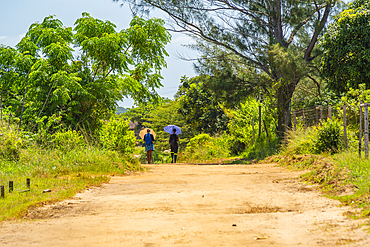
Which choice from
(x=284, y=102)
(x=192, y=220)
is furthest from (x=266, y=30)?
(x=192, y=220)

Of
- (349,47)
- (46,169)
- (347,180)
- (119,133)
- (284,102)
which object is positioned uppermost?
(349,47)

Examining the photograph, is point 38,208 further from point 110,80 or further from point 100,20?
point 100,20

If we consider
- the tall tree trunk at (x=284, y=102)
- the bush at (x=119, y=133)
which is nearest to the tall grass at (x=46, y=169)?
the bush at (x=119, y=133)

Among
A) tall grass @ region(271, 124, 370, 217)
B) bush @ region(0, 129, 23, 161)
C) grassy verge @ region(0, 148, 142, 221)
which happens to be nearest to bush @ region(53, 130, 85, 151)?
grassy verge @ region(0, 148, 142, 221)

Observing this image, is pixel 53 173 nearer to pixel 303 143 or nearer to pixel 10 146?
pixel 10 146

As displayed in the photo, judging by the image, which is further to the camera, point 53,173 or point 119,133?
point 119,133

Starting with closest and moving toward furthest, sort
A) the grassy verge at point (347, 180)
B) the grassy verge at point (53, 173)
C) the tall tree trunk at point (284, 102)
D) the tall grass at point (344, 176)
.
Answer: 1. the grassy verge at point (347, 180)
2. the tall grass at point (344, 176)
3. the grassy verge at point (53, 173)
4. the tall tree trunk at point (284, 102)

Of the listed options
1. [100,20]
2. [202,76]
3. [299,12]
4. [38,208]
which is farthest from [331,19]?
[38,208]

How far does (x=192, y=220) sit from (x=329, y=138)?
682cm

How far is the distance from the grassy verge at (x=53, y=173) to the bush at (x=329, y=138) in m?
5.24

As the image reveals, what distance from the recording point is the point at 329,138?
10.1 metres

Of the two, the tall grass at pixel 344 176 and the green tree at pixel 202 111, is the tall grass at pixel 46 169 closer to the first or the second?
the tall grass at pixel 344 176

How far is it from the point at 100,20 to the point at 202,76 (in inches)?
202

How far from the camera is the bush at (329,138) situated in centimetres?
993
